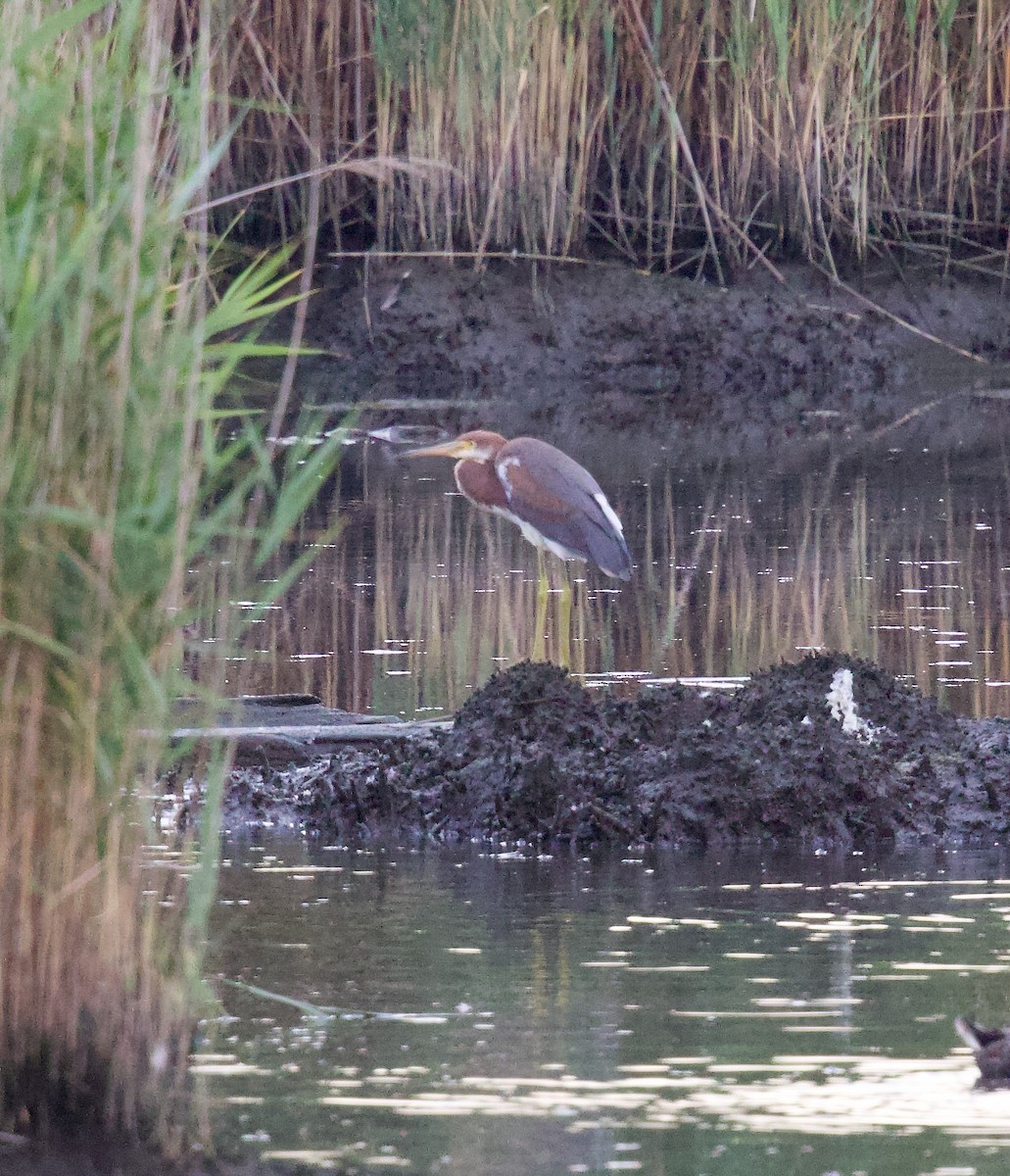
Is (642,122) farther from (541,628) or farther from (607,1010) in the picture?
(607,1010)

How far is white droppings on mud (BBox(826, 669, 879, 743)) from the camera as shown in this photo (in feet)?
21.4

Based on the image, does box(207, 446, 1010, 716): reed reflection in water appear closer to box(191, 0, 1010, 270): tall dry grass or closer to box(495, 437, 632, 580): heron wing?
box(495, 437, 632, 580): heron wing

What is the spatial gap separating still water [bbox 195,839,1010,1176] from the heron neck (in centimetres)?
360

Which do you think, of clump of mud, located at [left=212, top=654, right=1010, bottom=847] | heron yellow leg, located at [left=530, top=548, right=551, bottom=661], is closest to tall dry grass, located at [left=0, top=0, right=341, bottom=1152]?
clump of mud, located at [left=212, top=654, right=1010, bottom=847]

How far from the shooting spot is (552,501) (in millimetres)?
9094

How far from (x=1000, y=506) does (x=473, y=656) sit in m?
4.59

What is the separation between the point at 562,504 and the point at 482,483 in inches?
25.3

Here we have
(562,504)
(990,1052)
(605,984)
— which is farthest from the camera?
(562,504)

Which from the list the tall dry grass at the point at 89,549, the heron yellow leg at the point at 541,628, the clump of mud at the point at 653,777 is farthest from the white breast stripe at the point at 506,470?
the tall dry grass at the point at 89,549

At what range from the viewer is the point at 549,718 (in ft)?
20.9

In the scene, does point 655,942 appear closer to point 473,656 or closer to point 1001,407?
point 473,656

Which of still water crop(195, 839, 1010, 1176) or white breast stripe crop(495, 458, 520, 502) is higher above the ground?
white breast stripe crop(495, 458, 520, 502)

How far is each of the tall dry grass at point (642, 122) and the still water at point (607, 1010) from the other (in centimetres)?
998


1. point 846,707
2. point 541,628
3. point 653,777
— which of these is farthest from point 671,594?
point 653,777
